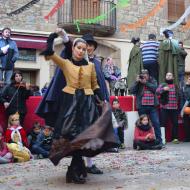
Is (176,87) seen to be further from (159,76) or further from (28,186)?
(28,186)

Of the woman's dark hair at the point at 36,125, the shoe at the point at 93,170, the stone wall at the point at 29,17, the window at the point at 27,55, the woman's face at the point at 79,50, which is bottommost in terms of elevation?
the shoe at the point at 93,170

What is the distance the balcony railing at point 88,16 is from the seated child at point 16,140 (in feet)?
31.0

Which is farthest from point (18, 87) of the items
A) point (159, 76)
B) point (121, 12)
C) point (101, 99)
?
point (121, 12)

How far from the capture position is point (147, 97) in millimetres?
9750

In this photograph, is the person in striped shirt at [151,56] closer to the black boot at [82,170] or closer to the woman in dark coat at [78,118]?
the woman in dark coat at [78,118]

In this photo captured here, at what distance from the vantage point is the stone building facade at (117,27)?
16.7 metres

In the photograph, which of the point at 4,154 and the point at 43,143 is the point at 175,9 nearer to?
the point at 43,143

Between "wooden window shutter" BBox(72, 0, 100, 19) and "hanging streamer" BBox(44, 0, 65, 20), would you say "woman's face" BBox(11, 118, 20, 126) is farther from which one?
"wooden window shutter" BBox(72, 0, 100, 19)

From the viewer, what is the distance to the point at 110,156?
8117mm

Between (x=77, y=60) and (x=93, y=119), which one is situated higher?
(x=77, y=60)

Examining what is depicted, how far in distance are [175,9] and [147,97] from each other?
11.7 metres

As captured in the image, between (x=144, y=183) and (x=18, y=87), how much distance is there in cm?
409

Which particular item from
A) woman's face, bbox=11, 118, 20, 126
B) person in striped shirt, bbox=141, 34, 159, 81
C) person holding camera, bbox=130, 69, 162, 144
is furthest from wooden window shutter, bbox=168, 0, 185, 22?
woman's face, bbox=11, 118, 20, 126

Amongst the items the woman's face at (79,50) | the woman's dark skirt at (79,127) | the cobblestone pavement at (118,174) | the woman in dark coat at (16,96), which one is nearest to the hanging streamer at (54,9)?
the woman in dark coat at (16,96)
